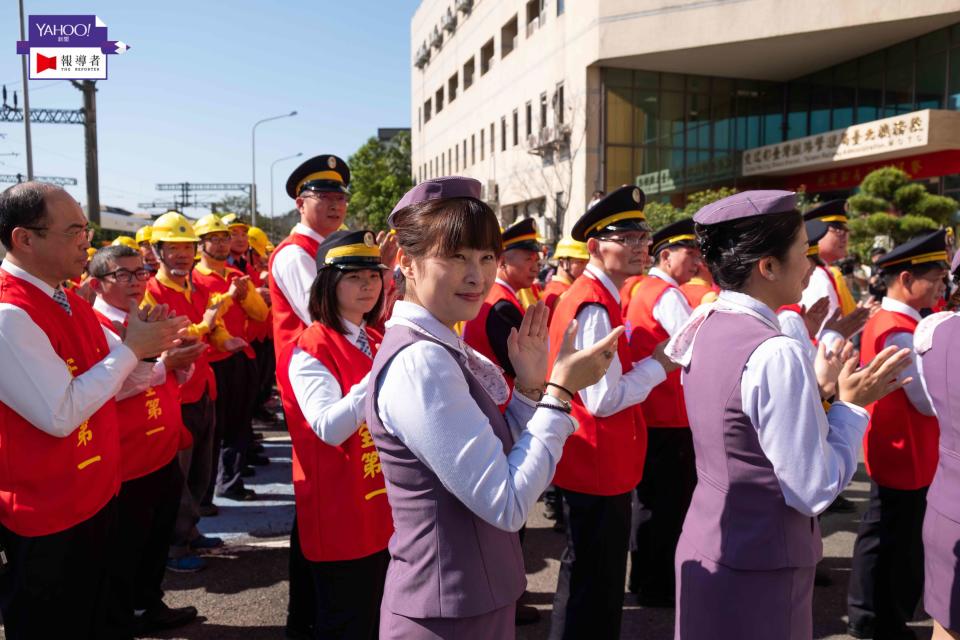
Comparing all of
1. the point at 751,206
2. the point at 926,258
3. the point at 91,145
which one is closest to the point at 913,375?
the point at 926,258

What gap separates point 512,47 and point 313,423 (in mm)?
31901

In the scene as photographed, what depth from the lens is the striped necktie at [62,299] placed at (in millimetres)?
2613

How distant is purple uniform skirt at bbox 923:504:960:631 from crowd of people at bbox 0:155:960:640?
0.01 metres

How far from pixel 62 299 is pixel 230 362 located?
3473 mm

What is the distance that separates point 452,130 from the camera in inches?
1576

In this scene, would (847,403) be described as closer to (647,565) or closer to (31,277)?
(647,565)

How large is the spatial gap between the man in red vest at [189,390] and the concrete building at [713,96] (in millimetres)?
21509

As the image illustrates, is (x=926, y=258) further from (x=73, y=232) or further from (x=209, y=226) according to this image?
(x=209, y=226)

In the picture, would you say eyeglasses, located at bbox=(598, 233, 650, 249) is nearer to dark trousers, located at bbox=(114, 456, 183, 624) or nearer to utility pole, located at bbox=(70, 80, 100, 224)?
dark trousers, located at bbox=(114, 456, 183, 624)

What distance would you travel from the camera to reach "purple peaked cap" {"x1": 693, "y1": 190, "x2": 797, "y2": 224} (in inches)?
80.6

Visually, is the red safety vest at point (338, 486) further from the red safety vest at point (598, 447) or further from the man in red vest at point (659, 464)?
the man in red vest at point (659, 464)

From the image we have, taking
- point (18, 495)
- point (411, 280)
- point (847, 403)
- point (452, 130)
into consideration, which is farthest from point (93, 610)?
point (452, 130)

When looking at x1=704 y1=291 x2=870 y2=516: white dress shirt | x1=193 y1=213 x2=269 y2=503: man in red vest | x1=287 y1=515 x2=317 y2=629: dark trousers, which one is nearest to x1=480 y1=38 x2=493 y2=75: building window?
x1=193 y1=213 x2=269 y2=503: man in red vest

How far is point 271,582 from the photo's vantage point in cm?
431
